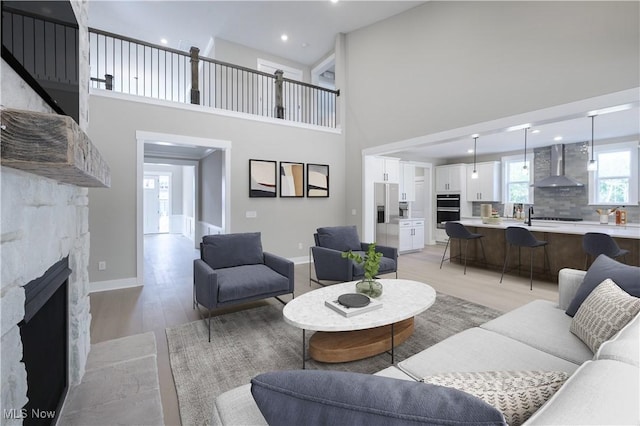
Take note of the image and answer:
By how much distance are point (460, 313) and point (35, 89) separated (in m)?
3.77

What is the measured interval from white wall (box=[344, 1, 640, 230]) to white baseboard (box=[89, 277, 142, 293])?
13.6 ft

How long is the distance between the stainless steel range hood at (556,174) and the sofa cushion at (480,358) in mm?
6283

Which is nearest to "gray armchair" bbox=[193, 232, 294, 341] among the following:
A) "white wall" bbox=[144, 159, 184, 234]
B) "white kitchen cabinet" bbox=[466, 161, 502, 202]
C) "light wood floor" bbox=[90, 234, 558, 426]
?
"light wood floor" bbox=[90, 234, 558, 426]

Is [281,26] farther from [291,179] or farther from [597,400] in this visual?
[597,400]

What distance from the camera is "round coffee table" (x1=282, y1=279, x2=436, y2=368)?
6.55 ft

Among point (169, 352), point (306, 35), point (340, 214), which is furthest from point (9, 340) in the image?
point (306, 35)

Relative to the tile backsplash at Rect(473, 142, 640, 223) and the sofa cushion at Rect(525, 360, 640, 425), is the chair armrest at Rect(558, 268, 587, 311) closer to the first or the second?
the sofa cushion at Rect(525, 360, 640, 425)

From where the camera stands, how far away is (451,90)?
451cm

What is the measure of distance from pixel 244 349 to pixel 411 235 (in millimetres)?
5602

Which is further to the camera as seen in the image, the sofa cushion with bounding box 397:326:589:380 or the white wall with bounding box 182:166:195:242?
the white wall with bounding box 182:166:195:242

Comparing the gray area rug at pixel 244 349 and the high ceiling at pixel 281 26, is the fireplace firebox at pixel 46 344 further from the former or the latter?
the high ceiling at pixel 281 26

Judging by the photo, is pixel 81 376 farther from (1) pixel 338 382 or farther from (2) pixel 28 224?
(1) pixel 338 382

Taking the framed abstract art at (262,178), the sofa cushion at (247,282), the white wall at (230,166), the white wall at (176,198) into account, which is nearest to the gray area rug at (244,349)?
the sofa cushion at (247,282)

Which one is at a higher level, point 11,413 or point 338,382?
point 338,382
